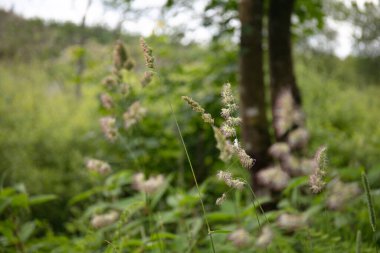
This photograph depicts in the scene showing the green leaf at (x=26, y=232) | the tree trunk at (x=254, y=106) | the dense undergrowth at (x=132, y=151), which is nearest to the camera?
the green leaf at (x=26, y=232)

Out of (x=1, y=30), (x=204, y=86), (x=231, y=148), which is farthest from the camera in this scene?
(x=1, y=30)

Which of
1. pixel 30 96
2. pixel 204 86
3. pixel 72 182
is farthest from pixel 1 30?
pixel 204 86

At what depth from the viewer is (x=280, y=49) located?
120 inches

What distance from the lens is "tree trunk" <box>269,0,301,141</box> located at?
9.87ft

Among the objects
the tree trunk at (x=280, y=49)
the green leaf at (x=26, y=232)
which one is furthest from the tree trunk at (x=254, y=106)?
the green leaf at (x=26, y=232)

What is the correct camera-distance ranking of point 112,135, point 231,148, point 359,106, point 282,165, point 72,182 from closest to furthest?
point 231,148 → point 112,135 → point 282,165 → point 72,182 → point 359,106

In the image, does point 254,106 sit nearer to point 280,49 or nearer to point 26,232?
point 280,49

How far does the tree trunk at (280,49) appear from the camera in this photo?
9.87ft

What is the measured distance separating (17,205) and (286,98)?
1687 mm

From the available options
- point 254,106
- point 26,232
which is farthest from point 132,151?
point 26,232

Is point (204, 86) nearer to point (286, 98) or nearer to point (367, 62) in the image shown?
A: point (286, 98)

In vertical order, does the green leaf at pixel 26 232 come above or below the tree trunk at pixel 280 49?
below

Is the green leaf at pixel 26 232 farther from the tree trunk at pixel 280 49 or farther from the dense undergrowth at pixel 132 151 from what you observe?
the tree trunk at pixel 280 49

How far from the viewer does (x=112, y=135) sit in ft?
5.29
